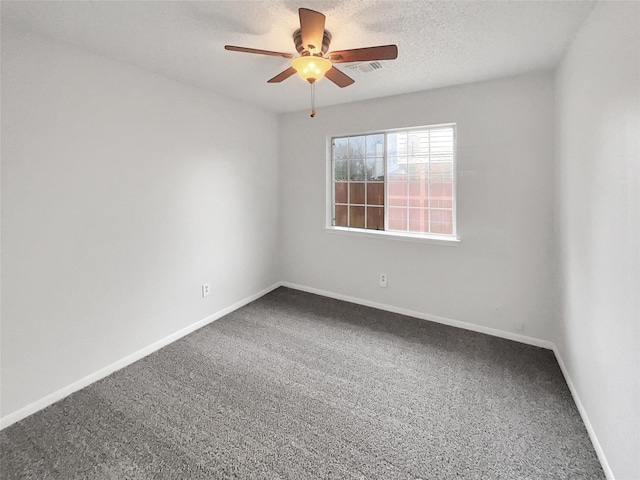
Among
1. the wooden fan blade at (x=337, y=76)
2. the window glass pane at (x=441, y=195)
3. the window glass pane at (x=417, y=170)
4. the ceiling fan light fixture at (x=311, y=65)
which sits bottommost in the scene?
the window glass pane at (x=441, y=195)

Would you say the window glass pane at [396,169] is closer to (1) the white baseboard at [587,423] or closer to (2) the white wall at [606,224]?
(2) the white wall at [606,224]

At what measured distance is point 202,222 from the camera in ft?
10.2

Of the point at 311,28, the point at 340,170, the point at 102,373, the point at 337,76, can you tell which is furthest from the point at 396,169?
the point at 102,373

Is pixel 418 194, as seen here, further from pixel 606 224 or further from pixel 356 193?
pixel 606 224

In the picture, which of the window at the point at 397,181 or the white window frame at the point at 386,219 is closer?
the white window frame at the point at 386,219

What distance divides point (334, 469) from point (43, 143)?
2.59 metres

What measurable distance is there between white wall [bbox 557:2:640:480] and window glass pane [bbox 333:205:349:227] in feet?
7.26

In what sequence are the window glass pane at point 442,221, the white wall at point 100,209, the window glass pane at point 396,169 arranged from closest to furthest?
the white wall at point 100,209
the window glass pane at point 442,221
the window glass pane at point 396,169

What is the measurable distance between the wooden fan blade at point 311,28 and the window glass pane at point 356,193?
2.10 m

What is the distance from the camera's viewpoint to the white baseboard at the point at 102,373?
74.6 inches

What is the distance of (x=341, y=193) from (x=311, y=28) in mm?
2394

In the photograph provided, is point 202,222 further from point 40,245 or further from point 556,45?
point 556,45

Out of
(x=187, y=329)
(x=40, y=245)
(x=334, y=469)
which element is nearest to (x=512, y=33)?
(x=334, y=469)

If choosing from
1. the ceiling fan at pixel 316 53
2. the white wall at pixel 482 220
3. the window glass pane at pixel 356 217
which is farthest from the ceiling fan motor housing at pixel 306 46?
the window glass pane at pixel 356 217
